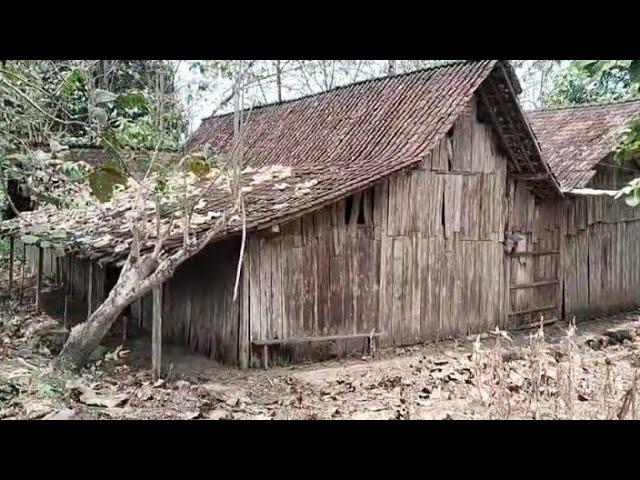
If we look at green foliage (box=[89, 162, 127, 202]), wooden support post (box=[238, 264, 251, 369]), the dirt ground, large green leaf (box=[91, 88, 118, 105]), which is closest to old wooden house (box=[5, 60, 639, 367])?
wooden support post (box=[238, 264, 251, 369])

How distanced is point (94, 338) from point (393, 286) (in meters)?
3.96

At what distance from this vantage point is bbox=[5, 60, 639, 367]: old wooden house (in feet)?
26.0

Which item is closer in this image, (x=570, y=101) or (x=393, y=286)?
(x=393, y=286)

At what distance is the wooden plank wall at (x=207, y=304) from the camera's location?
781cm

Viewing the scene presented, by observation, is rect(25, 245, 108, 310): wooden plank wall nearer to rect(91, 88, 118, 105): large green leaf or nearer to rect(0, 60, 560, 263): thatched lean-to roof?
rect(0, 60, 560, 263): thatched lean-to roof

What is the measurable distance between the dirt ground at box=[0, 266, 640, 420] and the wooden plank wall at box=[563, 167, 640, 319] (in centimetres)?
241

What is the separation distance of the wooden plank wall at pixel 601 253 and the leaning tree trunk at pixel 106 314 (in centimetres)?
766

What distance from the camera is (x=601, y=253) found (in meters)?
12.1

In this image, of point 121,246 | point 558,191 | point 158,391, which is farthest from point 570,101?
point 158,391

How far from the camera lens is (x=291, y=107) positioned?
12.9 m

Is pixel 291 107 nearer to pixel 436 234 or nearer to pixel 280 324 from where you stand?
pixel 436 234
